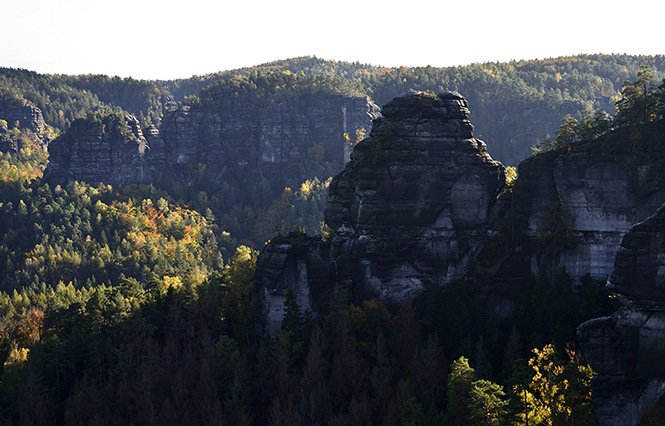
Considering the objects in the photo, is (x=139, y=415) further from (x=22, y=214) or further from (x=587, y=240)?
(x=22, y=214)

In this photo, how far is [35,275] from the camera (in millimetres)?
131375

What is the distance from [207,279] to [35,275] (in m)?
63.5

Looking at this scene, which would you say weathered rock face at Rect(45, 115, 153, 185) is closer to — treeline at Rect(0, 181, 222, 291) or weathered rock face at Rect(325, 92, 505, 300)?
treeline at Rect(0, 181, 222, 291)

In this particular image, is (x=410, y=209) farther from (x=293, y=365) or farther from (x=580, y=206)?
(x=293, y=365)

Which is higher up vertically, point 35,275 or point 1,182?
point 1,182

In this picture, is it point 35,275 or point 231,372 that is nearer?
point 231,372

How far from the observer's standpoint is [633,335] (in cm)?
4697

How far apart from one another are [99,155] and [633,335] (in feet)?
525

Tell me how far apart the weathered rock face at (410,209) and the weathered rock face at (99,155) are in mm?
124474

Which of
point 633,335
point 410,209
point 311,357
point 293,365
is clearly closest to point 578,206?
point 410,209

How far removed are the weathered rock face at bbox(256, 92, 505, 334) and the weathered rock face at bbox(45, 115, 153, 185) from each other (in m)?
124

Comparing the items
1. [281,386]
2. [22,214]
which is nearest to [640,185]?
[281,386]

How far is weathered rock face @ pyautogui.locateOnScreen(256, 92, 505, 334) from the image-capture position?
227 feet

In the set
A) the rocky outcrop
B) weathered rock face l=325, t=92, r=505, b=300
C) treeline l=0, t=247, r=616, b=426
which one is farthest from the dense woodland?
weathered rock face l=325, t=92, r=505, b=300
